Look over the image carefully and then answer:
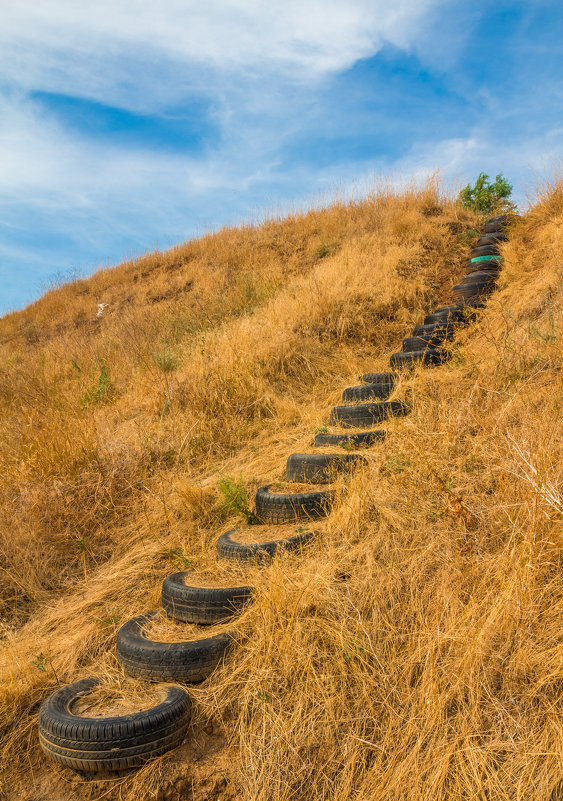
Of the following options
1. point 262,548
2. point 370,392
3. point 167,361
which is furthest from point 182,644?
point 167,361

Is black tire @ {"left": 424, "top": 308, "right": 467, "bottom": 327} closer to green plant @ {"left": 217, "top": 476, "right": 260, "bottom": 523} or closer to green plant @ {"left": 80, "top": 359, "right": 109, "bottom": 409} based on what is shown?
green plant @ {"left": 217, "top": 476, "right": 260, "bottom": 523}

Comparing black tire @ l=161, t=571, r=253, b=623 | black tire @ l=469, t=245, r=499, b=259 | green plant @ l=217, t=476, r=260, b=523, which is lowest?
black tire @ l=161, t=571, r=253, b=623

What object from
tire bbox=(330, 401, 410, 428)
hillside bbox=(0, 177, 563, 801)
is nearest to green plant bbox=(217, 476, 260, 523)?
hillside bbox=(0, 177, 563, 801)

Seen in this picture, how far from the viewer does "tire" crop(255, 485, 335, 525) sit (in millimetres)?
4660

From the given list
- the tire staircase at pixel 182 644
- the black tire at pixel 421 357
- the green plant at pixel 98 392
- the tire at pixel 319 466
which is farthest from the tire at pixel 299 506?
the green plant at pixel 98 392

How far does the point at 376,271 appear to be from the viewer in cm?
1020

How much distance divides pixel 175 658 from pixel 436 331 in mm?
6462

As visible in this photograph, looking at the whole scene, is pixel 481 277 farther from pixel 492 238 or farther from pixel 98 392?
pixel 98 392

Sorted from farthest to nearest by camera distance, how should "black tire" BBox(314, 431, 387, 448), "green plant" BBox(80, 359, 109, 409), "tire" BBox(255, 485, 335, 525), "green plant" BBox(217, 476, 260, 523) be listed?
1. "green plant" BBox(80, 359, 109, 409)
2. "black tire" BBox(314, 431, 387, 448)
3. "green plant" BBox(217, 476, 260, 523)
4. "tire" BBox(255, 485, 335, 525)

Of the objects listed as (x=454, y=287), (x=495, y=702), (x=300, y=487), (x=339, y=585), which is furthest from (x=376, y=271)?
(x=495, y=702)

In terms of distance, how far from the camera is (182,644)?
3.40 metres

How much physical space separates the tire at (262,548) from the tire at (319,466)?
0.99 metres

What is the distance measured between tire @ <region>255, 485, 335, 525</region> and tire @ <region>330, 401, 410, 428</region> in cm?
158

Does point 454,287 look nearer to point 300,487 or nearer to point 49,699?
point 300,487
